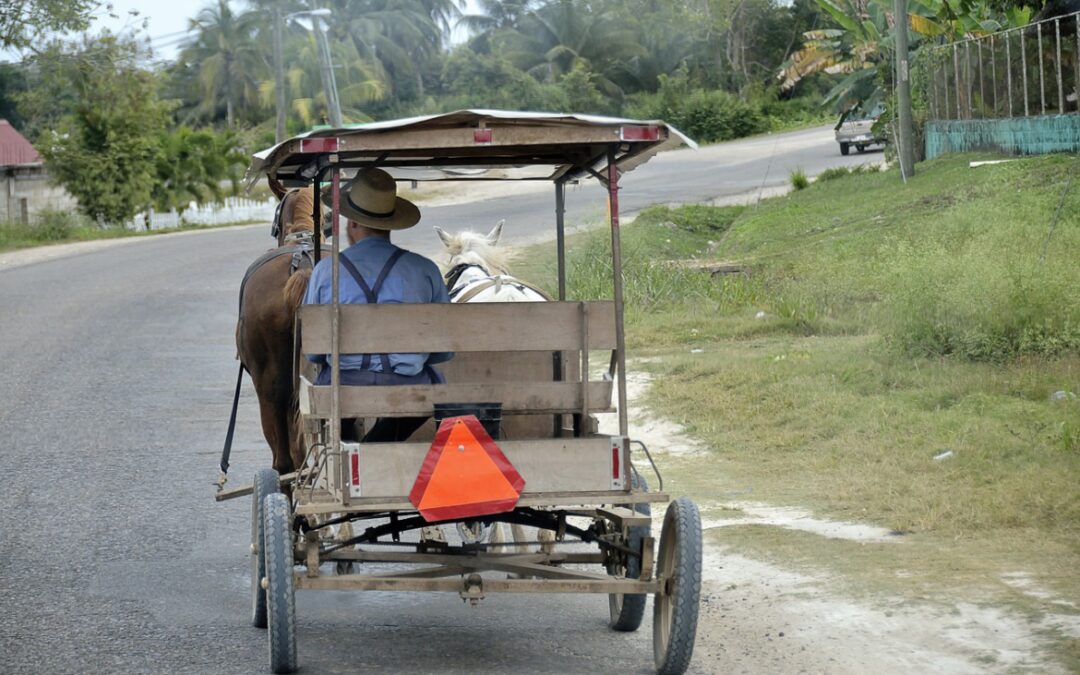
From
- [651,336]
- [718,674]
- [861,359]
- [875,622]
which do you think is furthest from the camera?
[651,336]

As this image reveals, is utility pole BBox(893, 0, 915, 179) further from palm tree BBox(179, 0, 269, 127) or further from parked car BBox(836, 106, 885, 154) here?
Result: palm tree BBox(179, 0, 269, 127)

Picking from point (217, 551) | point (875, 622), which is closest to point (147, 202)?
point (217, 551)

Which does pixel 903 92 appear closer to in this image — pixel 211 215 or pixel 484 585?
pixel 211 215

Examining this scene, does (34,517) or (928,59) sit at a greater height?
(928,59)

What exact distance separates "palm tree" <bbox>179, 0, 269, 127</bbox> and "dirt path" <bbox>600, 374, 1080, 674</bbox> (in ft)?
205

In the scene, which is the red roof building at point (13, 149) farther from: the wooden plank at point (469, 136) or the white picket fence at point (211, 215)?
the wooden plank at point (469, 136)

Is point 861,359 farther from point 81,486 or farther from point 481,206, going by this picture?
point 481,206

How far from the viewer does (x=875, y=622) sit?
5922mm

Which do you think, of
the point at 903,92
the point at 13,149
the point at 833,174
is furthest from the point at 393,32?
the point at 903,92

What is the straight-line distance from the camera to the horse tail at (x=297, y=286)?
721 centimetres

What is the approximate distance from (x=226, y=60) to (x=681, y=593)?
67.9 m

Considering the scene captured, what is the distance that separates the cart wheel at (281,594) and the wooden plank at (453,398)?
0.49 m

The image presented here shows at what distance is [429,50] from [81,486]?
2547 inches

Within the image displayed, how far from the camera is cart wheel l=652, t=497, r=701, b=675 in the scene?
511cm
